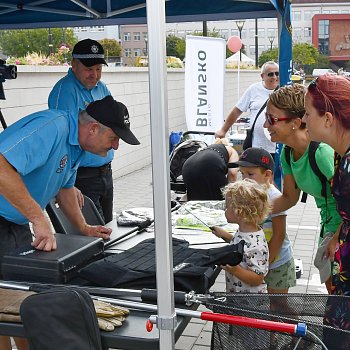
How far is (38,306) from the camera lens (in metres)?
1.79

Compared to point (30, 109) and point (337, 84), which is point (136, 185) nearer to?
point (30, 109)

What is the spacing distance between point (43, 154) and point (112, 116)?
1.12 feet

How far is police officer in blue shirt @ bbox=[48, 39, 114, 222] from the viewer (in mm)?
4062

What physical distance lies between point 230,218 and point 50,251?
0.93 meters

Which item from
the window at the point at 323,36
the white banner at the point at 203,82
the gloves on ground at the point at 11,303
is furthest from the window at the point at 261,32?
the gloves on ground at the point at 11,303

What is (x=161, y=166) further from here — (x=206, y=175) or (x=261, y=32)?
(x=261, y=32)

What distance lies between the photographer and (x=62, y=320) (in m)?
1.78

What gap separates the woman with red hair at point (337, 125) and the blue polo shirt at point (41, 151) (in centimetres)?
107

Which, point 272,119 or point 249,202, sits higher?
point 272,119

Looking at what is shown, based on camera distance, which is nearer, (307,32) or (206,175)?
(206,175)

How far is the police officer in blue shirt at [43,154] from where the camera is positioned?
87.9 inches

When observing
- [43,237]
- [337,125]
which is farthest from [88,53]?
[337,125]

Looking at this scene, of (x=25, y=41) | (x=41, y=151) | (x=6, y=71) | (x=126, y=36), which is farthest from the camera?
(x=126, y=36)

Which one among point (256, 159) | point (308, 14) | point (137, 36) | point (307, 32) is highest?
point (308, 14)
